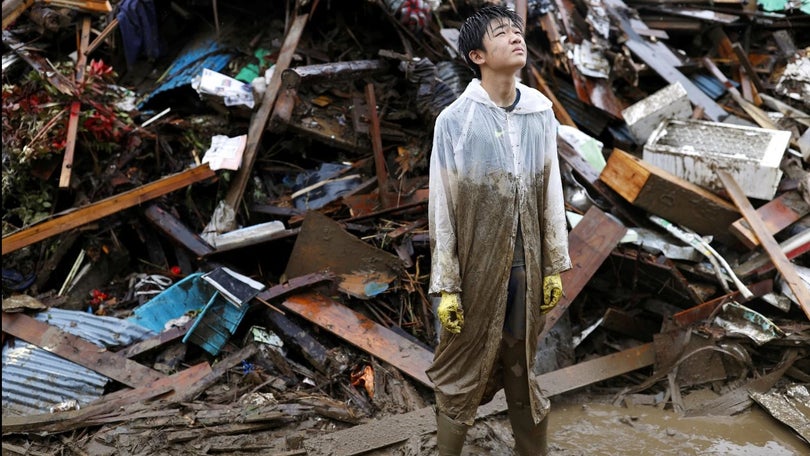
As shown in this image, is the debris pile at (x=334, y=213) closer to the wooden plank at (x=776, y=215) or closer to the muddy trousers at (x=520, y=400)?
the wooden plank at (x=776, y=215)

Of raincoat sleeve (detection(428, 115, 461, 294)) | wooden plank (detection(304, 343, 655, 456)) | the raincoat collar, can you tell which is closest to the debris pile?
wooden plank (detection(304, 343, 655, 456))

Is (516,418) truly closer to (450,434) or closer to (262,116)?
(450,434)

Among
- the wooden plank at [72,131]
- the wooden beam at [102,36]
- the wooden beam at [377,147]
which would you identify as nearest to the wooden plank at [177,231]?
the wooden plank at [72,131]

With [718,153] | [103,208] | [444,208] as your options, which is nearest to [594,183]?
[718,153]

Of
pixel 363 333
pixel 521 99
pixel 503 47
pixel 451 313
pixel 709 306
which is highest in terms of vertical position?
pixel 503 47

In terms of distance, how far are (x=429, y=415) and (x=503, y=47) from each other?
7.48ft

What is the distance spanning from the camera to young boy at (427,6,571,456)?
295 cm

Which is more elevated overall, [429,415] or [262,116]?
[262,116]

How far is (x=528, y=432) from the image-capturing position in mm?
3324

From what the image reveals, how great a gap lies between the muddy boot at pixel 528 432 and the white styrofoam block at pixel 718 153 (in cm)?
267

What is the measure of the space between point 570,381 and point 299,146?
368cm

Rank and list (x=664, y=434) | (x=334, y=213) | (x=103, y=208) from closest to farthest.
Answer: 1. (x=664, y=434)
2. (x=103, y=208)
3. (x=334, y=213)

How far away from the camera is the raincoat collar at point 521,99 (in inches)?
117

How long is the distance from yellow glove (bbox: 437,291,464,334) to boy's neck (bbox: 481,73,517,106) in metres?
0.95
